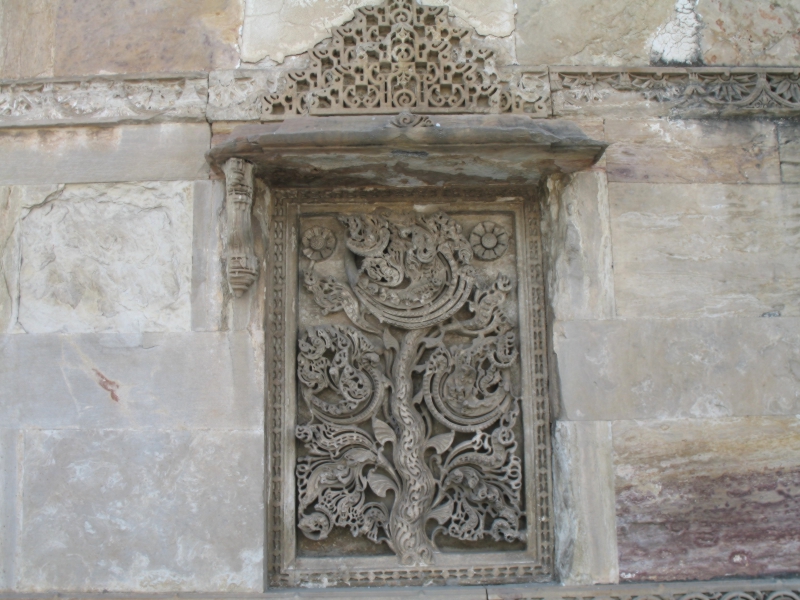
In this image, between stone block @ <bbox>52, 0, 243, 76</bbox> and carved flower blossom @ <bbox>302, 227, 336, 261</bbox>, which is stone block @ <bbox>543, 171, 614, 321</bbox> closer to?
carved flower blossom @ <bbox>302, 227, 336, 261</bbox>

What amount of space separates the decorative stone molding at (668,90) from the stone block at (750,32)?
0.10m

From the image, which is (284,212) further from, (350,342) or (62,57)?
(62,57)

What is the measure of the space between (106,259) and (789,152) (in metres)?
3.50

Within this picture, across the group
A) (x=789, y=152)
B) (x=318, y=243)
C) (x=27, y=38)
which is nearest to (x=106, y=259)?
(x=318, y=243)

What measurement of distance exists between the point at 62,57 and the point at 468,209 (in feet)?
7.55

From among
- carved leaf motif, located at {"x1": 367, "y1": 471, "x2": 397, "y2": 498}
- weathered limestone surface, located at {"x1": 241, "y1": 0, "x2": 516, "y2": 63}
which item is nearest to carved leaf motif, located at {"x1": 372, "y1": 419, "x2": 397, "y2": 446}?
carved leaf motif, located at {"x1": 367, "y1": 471, "x2": 397, "y2": 498}

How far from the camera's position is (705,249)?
11.3 ft

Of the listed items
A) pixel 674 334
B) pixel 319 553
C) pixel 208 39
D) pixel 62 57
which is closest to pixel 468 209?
pixel 674 334

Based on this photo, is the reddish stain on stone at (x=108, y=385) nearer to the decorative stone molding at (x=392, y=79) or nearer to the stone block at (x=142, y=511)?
the stone block at (x=142, y=511)

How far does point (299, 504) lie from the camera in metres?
3.49

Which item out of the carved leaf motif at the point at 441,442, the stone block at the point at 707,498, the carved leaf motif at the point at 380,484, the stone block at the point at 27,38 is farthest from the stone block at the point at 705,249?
the stone block at the point at 27,38

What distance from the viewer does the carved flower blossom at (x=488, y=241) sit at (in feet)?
12.2

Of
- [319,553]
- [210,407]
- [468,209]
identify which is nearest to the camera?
[210,407]

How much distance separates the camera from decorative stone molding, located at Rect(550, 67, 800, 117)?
3562 millimetres
